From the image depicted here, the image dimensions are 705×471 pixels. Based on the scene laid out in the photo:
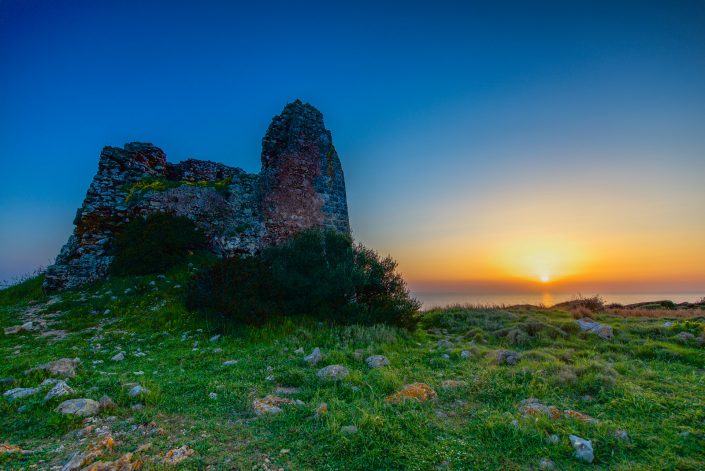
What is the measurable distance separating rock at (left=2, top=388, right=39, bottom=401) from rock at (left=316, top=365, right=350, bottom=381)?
11.3 ft

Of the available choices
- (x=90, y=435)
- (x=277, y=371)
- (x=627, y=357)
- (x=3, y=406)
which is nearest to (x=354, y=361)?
(x=277, y=371)

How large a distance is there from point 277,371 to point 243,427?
1805 millimetres

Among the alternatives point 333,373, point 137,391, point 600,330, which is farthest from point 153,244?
point 600,330

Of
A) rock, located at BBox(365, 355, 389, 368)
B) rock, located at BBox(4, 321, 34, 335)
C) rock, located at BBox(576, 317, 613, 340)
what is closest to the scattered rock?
rock, located at BBox(365, 355, 389, 368)

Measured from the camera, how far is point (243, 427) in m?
3.60

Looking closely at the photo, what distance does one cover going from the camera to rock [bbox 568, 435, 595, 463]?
3.11 m

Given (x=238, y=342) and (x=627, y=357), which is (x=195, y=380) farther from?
(x=627, y=357)

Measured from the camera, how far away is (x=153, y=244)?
12250 mm

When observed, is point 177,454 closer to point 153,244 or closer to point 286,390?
point 286,390

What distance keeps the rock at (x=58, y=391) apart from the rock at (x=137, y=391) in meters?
0.67

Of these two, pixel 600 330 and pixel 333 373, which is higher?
pixel 600 330

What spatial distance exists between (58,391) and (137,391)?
884 mm

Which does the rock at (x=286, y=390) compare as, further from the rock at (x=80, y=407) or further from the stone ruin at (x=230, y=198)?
the stone ruin at (x=230, y=198)

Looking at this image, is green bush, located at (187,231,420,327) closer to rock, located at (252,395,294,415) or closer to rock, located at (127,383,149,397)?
rock, located at (127,383,149,397)
